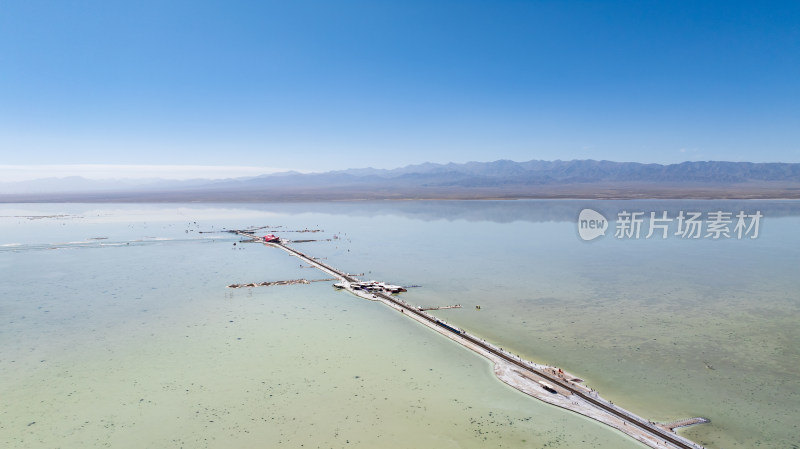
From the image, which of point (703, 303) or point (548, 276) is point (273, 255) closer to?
point (548, 276)

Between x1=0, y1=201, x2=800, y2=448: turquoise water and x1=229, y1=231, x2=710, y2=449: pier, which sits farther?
x1=0, y1=201, x2=800, y2=448: turquoise water

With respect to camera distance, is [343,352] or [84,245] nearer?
[343,352]

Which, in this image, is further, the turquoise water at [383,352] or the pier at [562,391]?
the turquoise water at [383,352]

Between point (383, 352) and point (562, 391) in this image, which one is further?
point (383, 352)

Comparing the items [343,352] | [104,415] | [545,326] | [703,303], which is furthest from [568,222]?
[104,415]
